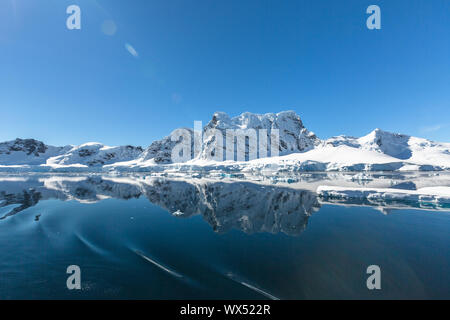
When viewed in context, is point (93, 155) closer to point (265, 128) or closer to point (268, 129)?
point (265, 128)

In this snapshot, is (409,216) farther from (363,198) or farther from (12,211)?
(12,211)

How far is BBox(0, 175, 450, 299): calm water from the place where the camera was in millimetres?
4102

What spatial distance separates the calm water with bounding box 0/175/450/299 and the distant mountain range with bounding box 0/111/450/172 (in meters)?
53.5

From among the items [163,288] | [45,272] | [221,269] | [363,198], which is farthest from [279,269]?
[363,198]

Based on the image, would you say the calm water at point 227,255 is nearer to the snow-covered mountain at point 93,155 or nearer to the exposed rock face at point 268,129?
the exposed rock face at point 268,129

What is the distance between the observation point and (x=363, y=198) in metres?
14.8

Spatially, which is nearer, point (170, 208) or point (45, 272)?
point (45, 272)

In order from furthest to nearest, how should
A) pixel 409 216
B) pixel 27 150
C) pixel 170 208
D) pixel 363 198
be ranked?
pixel 27 150
pixel 363 198
pixel 170 208
pixel 409 216

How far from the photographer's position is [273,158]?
3029 inches

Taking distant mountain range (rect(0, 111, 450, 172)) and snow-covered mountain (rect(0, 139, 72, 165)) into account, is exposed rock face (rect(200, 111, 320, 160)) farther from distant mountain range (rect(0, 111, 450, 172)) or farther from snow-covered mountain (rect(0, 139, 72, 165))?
snow-covered mountain (rect(0, 139, 72, 165))

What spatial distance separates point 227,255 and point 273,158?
74.4m
